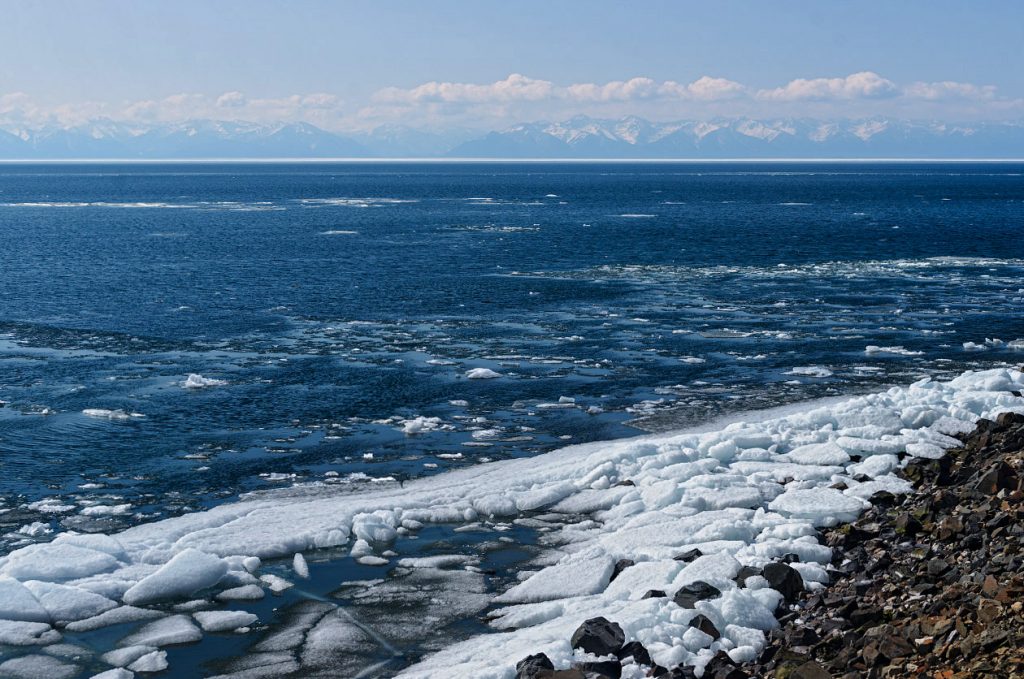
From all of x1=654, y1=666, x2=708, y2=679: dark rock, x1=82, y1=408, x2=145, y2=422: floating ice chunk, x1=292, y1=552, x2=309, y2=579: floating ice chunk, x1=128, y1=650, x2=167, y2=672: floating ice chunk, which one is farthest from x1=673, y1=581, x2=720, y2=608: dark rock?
x1=82, y1=408, x2=145, y2=422: floating ice chunk

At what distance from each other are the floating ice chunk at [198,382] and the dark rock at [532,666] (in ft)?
58.9

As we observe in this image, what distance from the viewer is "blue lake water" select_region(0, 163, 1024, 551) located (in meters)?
22.4

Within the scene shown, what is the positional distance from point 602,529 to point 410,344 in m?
18.0

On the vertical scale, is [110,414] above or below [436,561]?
above

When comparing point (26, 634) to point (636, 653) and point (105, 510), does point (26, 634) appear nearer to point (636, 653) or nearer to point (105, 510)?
point (105, 510)

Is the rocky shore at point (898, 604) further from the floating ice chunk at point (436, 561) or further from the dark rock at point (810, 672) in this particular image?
the floating ice chunk at point (436, 561)

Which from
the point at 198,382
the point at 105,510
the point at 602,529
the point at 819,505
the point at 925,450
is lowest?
the point at 105,510

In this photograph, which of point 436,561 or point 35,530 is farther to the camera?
point 35,530

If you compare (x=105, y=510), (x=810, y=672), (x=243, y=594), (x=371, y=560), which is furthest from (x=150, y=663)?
(x=810, y=672)

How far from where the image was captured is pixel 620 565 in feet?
51.4

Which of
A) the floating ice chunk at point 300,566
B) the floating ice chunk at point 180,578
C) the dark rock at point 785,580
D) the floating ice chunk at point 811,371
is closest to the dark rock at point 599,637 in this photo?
the dark rock at point 785,580

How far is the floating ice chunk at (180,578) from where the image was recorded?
15156 mm

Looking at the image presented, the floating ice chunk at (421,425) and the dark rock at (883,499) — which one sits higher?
the dark rock at (883,499)

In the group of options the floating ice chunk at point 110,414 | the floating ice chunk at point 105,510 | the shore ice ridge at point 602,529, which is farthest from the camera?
the floating ice chunk at point 110,414
